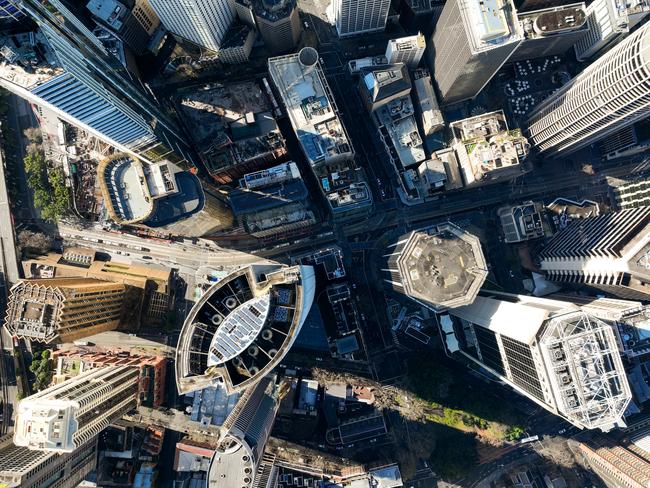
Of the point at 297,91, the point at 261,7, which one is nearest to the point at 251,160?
the point at 297,91

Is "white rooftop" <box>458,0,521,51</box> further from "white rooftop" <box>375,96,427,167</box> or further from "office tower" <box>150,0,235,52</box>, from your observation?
"office tower" <box>150,0,235,52</box>

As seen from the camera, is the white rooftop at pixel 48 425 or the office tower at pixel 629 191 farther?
the office tower at pixel 629 191

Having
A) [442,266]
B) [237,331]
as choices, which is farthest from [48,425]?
[442,266]

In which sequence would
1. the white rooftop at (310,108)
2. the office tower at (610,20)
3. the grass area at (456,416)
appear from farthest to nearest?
1. the grass area at (456,416)
2. the office tower at (610,20)
3. the white rooftop at (310,108)

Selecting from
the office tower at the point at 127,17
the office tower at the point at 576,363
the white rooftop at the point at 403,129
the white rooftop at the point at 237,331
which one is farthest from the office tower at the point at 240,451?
the office tower at the point at 127,17

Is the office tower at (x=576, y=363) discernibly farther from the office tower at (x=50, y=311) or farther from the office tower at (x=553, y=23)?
the office tower at (x=50, y=311)

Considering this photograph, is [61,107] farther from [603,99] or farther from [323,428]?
[603,99]
